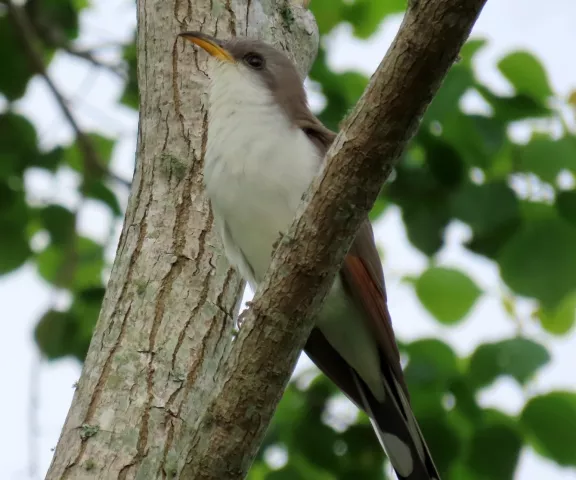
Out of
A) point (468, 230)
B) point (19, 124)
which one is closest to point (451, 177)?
point (468, 230)

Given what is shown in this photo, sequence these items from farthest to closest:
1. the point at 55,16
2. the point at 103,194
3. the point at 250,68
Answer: the point at 55,16 → the point at 103,194 → the point at 250,68

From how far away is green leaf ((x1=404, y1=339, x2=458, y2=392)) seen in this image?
17.0ft

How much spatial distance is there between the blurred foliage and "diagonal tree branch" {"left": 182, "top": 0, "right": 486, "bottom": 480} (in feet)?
7.77

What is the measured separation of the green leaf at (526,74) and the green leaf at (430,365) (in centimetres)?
153

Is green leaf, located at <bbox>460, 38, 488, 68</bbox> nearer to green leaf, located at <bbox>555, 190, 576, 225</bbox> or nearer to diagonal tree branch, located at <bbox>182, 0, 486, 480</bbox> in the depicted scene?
green leaf, located at <bbox>555, 190, 576, 225</bbox>

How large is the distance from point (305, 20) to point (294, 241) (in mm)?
2450

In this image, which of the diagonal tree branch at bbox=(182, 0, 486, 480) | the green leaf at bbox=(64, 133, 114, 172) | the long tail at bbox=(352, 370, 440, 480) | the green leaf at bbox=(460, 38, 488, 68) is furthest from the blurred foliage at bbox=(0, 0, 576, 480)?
the diagonal tree branch at bbox=(182, 0, 486, 480)

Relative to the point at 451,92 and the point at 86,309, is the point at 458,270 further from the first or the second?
the point at 86,309

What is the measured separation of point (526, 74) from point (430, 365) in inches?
69.2

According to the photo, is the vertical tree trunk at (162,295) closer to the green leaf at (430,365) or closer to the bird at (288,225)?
the bird at (288,225)

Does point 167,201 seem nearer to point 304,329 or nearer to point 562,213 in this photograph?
point 304,329

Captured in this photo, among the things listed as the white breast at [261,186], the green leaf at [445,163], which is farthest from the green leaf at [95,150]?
the white breast at [261,186]

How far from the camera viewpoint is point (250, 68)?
4363 mm

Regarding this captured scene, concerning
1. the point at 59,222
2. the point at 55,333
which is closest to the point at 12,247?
the point at 59,222
